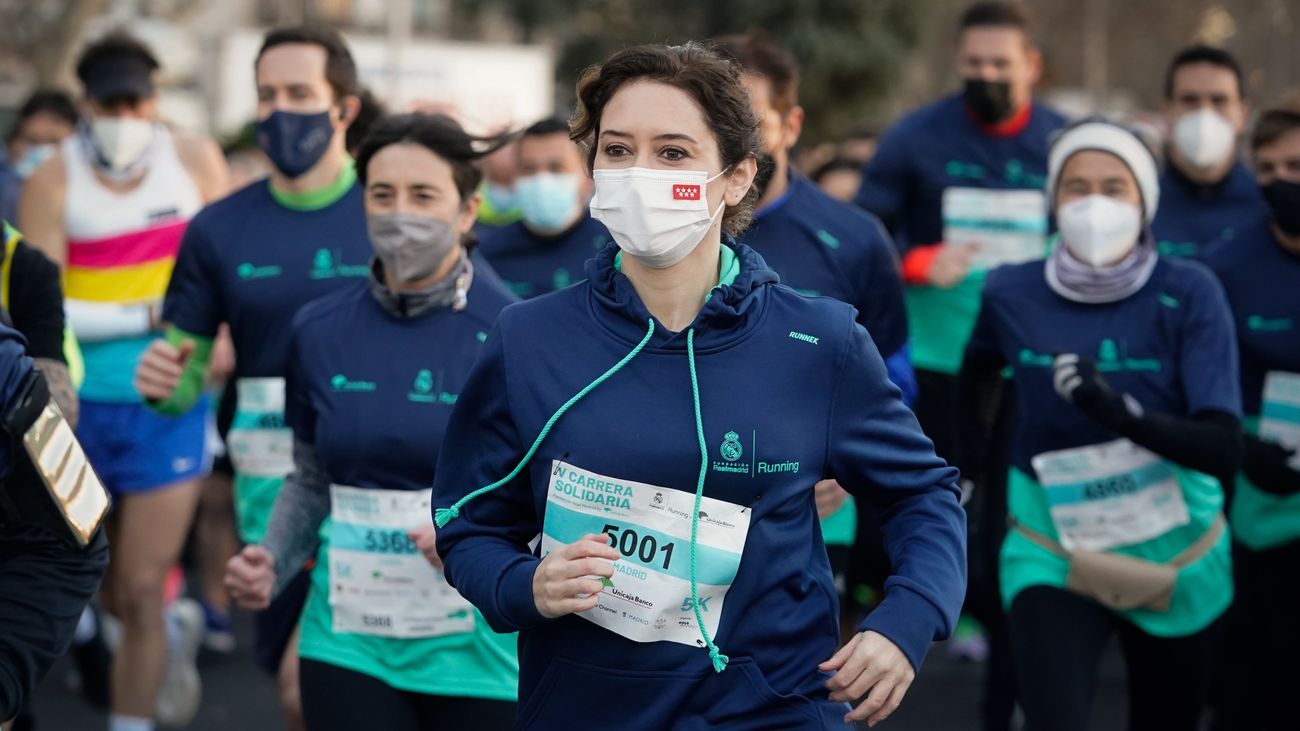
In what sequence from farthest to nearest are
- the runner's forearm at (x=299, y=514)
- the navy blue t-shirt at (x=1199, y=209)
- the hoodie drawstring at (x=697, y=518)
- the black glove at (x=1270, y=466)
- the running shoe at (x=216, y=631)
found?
1. the running shoe at (x=216, y=631)
2. the navy blue t-shirt at (x=1199, y=209)
3. the black glove at (x=1270, y=466)
4. the runner's forearm at (x=299, y=514)
5. the hoodie drawstring at (x=697, y=518)

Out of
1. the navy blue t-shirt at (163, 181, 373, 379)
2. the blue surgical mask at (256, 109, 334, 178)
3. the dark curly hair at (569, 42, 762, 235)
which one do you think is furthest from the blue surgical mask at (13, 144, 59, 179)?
the dark curly hair at (569, 42, 762, 235)

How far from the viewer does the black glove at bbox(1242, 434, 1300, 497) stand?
6.32 metres

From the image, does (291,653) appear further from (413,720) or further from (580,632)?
(580,632)

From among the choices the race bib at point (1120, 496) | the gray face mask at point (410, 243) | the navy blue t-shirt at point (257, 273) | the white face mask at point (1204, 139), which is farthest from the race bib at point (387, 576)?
the white face mask at point (1204, 139)

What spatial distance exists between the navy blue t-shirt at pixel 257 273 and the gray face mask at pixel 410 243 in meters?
0.94

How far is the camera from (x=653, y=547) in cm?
341

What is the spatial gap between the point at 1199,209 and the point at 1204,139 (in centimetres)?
29

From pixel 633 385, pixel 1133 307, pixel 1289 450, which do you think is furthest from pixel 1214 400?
pixel 633 385

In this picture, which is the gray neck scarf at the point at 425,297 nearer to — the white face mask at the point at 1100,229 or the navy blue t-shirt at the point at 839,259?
the navy blue t-shirt at the point at 839,259

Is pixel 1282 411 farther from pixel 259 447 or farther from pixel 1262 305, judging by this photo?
pixel 259 447

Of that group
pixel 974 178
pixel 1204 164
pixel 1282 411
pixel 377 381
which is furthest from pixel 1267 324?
pixel 377 381

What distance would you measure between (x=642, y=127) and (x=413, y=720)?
74.5 inches

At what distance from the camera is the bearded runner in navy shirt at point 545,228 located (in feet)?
24.2

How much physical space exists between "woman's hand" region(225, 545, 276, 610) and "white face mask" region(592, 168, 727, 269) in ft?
5.19
